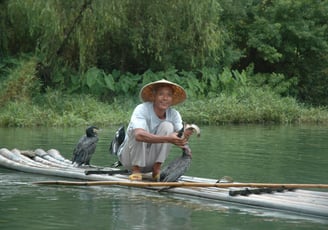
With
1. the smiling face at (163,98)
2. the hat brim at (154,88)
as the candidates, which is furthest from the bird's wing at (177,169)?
the hat brim at (154,88)

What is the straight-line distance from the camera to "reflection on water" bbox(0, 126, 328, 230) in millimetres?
5449

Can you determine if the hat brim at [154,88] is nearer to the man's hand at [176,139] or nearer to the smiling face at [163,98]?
the smiling face at [163,98]

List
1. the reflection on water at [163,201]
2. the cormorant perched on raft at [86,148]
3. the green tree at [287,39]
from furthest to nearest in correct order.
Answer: the green tree at [287,39] < the cormorant perched on raft at [86,148] < the reflection on water at [163,201]

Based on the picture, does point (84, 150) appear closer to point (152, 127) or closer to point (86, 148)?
point (86, 148)

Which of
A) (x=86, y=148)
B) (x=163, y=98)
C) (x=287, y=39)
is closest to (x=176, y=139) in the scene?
(x=163, y=98)

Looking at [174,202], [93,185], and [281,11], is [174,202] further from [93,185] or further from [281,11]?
[281,11]

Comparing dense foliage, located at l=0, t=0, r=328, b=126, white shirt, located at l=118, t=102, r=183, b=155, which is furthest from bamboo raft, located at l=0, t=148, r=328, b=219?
dense foliage, located at l=0, t=0, r=328, b=126

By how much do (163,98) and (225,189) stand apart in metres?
0.98

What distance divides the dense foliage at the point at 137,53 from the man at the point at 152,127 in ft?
30.9

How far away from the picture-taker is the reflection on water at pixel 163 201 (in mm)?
5449

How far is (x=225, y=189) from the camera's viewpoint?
6.46 meters

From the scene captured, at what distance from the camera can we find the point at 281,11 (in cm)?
2380

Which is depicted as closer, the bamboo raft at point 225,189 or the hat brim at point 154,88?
the bamboo raft at point 225,189

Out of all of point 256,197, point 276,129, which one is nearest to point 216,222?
point 256,197
